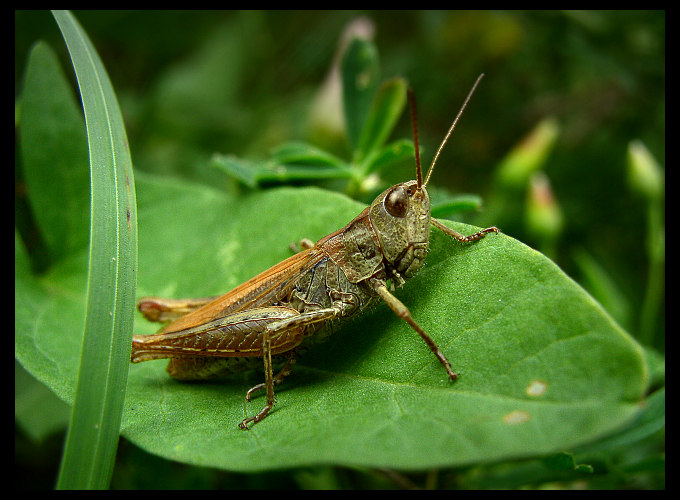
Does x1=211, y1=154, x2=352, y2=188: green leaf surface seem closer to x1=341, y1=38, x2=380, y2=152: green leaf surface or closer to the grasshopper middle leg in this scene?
x1=341, y1=38, x2=380, y2=152: green leaf surface

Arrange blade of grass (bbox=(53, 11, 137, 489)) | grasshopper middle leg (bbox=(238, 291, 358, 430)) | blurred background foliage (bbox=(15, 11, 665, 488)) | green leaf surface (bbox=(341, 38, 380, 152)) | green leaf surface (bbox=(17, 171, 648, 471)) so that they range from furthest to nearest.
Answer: blurred background foliage (bbox=(15, 11, 665, 488)) → green leaf surface (bbox=(341, 38, 380, 152)) → grasshopper middle leg (bbox=(238, 291, 358, 430)) → blade of grass (bbox=(53, 11, 137, 489)) → green leaf surface (bbox=(17, 171, 648, 471))

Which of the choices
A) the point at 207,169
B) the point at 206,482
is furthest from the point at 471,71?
the point at 206,482

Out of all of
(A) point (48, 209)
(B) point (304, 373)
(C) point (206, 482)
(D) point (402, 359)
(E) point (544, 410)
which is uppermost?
(A) point (48, 209)

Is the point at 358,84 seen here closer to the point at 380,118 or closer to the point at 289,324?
the point at 380,118

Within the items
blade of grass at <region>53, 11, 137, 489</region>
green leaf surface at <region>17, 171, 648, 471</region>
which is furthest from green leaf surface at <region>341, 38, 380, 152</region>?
blade of grass at <region>53, 11, 137, 489</region>

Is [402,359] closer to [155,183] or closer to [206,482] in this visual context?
[206,482]

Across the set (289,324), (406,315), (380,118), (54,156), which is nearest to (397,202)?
(406,315)
